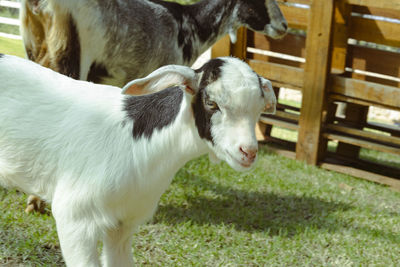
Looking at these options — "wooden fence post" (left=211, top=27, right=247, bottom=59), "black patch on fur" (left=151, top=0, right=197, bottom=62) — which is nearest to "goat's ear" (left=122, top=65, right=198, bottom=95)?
"black patch on fur" (left=151, top=0, right=197, bottom=62)

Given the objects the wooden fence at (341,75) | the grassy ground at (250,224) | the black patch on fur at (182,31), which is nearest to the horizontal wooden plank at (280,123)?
the wooden fence at (341,75)

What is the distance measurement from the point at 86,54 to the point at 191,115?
1978mm

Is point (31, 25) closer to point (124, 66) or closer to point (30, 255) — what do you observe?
point (124, 66)

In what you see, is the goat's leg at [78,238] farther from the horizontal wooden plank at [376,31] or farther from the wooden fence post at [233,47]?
the wooden fence post at [233,47]

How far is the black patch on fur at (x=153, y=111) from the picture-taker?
2.87 m

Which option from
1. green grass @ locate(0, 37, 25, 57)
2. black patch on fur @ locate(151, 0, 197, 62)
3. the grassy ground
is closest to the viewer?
the grassy ground

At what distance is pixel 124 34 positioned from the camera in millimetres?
4688

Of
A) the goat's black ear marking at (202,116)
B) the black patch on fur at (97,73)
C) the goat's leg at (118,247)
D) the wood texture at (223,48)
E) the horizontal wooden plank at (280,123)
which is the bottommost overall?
the horizontal wooden plank at (280,123)

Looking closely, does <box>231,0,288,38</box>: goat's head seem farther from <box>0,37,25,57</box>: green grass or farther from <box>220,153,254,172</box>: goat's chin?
<box>220,153,254,172</box>: goat's chin

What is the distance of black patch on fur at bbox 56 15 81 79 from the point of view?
4305mm

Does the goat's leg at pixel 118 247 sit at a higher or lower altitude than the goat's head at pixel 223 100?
lower

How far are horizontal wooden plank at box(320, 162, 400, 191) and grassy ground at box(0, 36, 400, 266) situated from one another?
0.16m

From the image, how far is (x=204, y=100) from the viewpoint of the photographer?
8.73 ft

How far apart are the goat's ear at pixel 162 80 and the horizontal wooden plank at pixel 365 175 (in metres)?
4.08
